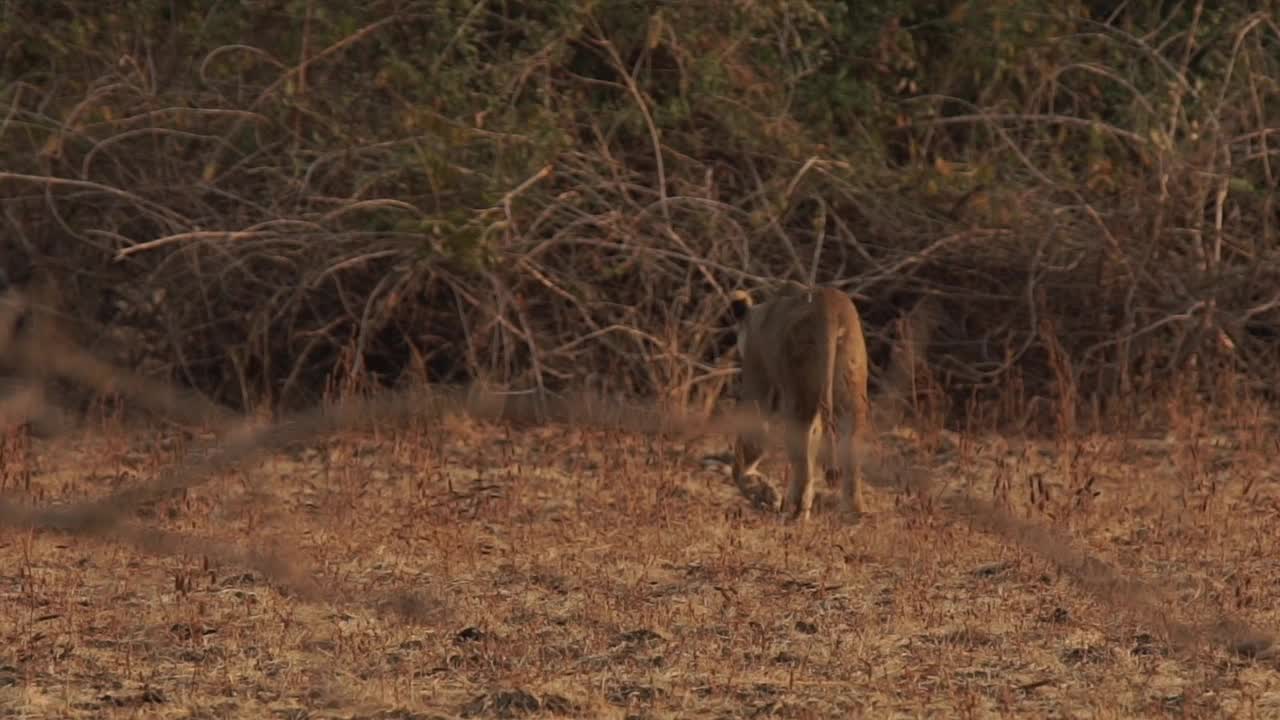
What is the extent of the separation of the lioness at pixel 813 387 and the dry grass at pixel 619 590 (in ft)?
0.70

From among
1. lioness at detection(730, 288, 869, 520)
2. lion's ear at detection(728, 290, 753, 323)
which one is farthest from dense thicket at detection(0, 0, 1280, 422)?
lioness at detection(730, 288, 869, 520)

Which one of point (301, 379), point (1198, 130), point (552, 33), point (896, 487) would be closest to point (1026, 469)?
point (896, 487)

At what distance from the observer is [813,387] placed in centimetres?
938

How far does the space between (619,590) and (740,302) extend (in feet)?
8.78

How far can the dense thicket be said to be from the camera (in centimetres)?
1130

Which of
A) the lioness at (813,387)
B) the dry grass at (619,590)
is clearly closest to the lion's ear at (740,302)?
the lioness at (813,387)

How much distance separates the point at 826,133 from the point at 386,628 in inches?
217

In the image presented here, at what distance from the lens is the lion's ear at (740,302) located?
9.98 metres

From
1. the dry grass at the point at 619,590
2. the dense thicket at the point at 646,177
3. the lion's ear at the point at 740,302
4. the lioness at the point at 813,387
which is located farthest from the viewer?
the dense thicket at the point at 646,177

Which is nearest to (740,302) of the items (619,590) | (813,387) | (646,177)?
(813,387)

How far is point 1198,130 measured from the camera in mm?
11578

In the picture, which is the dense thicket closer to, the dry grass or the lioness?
the dry grass

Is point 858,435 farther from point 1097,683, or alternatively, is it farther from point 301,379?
point 301,379

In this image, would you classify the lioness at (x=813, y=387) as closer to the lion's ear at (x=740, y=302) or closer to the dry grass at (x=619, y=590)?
the dry grass at (x=619, y=590)
